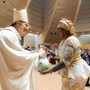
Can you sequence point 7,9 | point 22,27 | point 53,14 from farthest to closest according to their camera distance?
point 53,14
point 7,9
point 22,27

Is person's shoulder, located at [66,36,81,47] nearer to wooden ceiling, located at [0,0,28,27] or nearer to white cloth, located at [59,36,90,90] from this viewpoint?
white cloth, located at [59,36,90,90]

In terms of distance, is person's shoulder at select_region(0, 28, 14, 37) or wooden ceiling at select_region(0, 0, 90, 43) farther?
wooden ceiling at select_region(0, 0, 90, 43)

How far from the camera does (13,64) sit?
2.45 metres

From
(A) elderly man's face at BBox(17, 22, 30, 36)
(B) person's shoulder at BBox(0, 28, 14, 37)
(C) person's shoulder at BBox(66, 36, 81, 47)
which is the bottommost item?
(C) person's shoulder at BBox(66, 36, 81, 47)

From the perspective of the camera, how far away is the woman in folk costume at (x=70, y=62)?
2479mm

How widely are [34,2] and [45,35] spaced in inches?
141

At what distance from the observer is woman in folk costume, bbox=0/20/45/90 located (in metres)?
2.43

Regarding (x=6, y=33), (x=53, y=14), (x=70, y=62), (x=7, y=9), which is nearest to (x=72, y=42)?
(x=70, y=62)

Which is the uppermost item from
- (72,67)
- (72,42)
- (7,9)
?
(7,9)

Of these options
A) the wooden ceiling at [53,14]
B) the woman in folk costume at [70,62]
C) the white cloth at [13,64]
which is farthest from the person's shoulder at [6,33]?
the wooden ceiling at [53,14]

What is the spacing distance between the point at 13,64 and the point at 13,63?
0.01 m

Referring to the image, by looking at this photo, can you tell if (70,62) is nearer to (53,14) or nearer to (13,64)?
(13,64)

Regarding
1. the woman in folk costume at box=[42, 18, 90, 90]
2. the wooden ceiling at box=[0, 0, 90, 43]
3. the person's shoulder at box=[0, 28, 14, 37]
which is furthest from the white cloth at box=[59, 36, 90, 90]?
the wooden ceiling at box=[0, 0, 90, 43]

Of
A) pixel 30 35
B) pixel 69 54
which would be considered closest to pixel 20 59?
pixel 69 54
